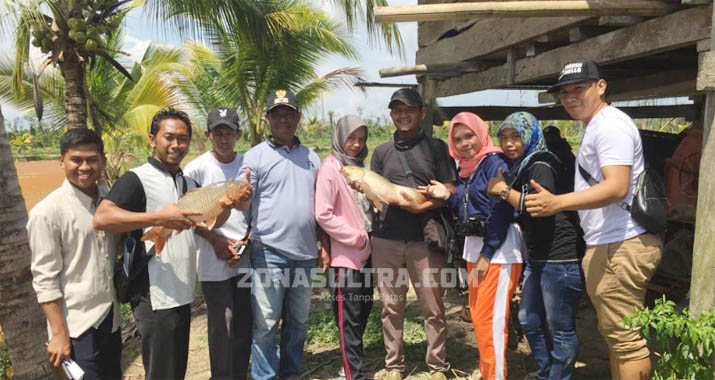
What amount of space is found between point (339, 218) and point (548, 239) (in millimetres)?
1477

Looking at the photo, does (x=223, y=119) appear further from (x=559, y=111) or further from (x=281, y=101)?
(x=559, y=111)

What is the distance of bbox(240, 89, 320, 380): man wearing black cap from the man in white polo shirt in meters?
0.72

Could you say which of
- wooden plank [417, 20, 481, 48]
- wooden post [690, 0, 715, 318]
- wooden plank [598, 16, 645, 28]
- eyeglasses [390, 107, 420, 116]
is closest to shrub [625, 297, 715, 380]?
wooden post [690, 0, 715, 318]

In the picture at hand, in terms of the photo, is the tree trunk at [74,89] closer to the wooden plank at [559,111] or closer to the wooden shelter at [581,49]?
the wooden shelter at [581,49]

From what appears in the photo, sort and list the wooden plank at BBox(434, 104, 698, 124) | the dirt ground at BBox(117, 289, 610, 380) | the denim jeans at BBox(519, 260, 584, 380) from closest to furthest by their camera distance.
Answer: the denim jeans at BBox(519, 260, 584, 380) → the dirt ground at BBox(117, 289, 610, 380) → the wooden plank at BBox(434, 104, 698, 124)

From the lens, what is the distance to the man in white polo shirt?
299 centimetres

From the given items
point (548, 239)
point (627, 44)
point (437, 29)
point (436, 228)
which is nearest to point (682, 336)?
point (548, 239)

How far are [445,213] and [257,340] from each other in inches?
68.6

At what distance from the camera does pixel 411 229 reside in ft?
12.6

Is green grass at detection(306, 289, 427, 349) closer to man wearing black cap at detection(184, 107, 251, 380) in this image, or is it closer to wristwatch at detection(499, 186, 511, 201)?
man wearing black cap at detection(184, 107, 251, 380)

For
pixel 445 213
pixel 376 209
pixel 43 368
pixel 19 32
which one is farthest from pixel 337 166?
pixel 19 32

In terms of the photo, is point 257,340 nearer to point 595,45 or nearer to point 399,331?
point 399,331

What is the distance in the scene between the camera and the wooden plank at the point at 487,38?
4203 mm

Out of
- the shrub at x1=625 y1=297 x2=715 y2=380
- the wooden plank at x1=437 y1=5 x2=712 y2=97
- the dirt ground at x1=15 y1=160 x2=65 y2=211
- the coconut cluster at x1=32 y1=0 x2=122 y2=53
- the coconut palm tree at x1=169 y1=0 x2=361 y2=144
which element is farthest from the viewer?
the dirt ground at x1=15 y1=160 x2=65 y2=211
